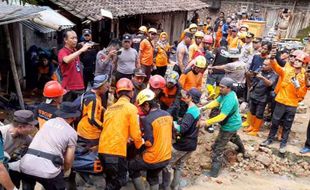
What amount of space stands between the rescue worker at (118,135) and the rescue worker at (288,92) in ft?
12.2

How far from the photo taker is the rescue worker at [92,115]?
4.60 metres

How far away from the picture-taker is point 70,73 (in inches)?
235

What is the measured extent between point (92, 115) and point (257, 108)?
436 centimetres

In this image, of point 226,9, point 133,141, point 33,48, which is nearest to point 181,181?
point 133,141

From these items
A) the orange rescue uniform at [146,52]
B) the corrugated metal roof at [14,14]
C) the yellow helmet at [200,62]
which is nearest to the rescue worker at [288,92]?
the yellow helmet at [200,62]

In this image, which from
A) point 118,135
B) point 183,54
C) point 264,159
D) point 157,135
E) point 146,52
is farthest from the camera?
point 146,52

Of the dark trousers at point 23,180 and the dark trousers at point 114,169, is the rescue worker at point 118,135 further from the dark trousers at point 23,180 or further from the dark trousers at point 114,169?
the dark trousers at point 23,180

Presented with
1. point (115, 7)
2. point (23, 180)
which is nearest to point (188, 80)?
point (23, 180)

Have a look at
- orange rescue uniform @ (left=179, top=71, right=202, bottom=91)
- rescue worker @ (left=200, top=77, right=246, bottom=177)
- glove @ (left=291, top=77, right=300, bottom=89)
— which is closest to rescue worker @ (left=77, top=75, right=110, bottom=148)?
rescue worker @ (left=200, top=77, right=246, bottom=177)

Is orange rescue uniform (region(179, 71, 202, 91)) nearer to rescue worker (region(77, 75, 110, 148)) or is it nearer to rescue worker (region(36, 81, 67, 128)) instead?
rescue worker (region(77, 75, 110, 148))

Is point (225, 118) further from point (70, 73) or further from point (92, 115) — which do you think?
point (70, 73)

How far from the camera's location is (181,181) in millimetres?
Answer: 5875

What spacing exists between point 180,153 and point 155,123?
3.33 feet

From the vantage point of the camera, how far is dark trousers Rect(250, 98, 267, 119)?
7.43 meters
